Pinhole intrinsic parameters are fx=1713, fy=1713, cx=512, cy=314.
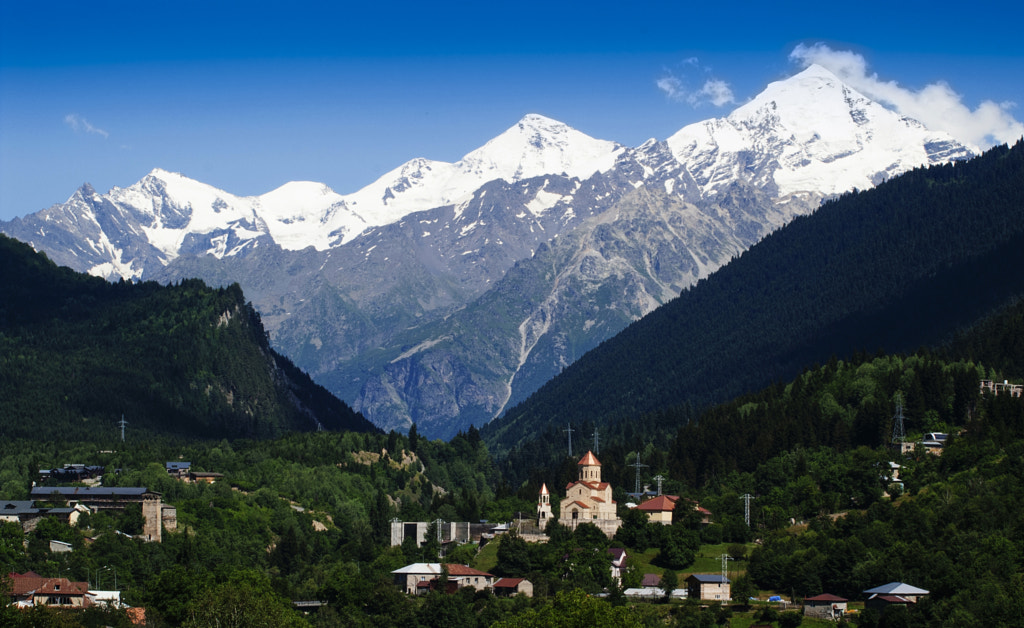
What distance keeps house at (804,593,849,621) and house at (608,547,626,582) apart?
72.1 ft

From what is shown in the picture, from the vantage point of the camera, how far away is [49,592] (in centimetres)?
15888

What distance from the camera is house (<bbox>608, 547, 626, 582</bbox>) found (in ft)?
589

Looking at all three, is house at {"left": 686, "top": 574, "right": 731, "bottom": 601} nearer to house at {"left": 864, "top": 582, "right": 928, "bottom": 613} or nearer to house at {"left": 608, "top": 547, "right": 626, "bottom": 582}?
Answer: house at {"left": 608, "top": 547, "right": 626, "bottom": 582}

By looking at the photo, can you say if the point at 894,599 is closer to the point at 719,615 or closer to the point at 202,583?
the point at 719,615

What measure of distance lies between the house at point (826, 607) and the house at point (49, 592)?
222ft

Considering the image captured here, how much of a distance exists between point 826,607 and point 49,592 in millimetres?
72936

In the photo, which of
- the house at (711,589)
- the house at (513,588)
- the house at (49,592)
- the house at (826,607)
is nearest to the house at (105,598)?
the house at (49,592)

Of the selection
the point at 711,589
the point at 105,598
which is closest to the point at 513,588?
the point at 711,589

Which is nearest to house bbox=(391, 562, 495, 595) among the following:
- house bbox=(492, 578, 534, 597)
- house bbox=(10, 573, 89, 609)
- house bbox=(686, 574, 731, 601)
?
house bbox=(492, 578, 534, 597)

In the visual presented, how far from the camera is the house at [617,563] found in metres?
180

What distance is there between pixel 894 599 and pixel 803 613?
903 centimetres

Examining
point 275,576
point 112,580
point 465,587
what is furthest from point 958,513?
point 112,580

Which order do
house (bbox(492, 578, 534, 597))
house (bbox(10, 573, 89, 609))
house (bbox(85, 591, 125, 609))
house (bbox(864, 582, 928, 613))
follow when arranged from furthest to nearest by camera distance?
house (bbox(492, 578, 534, 597)) → house (bbox(85, 591, 125, 609)) → house (bbox(864, 582, 928, 613)) → house (bbox(10, 573, 89, 609))

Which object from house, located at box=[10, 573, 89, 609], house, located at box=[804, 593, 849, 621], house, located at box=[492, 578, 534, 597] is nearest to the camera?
house, located at box=[10, 573, 89, 609]
